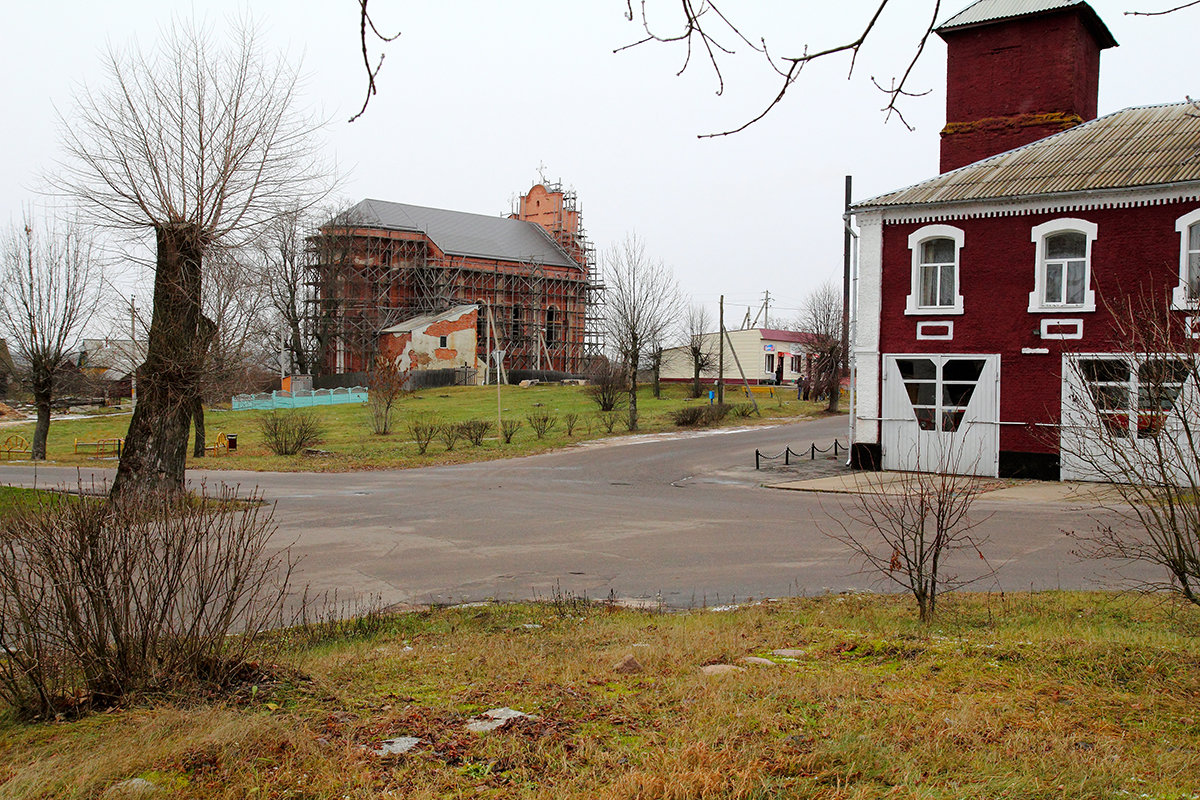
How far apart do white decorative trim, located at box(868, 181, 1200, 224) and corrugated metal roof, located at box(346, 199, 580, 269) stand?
53607 mm

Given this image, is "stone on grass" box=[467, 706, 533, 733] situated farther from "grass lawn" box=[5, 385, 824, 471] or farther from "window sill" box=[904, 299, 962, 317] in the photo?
"grass lawn" box=[5, 385, 824, 471]

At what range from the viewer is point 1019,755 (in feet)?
13.1

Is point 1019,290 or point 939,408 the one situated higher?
point 1019,290

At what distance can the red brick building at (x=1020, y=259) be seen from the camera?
19938mm

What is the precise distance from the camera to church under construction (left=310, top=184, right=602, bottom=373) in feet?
221

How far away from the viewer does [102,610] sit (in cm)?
491

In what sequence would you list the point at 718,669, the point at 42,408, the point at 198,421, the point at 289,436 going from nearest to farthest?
the point at 718,669
the point at 198,421
the point at 289,436
the point at 42,408

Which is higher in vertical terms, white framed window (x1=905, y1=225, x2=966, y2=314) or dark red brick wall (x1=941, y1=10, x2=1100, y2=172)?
dark red brick wall (x1=941, y1=10, x2=1100, y2=172)

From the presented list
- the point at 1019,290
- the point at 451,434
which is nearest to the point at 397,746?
the point at 1019,290

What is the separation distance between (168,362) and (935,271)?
17539mm

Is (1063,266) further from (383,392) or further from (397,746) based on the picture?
(383,392)

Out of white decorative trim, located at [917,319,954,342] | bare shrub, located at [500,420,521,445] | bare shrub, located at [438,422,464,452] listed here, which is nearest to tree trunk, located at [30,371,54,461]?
bare shrub, located at [438,422,464,452]

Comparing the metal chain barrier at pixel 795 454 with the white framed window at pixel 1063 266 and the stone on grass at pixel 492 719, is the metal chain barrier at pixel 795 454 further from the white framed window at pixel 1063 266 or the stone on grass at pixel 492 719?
the stone on grass at pixel 492 719

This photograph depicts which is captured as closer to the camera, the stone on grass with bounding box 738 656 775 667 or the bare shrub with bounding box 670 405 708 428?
the stone on grass with bounding box 738 656 775 667
